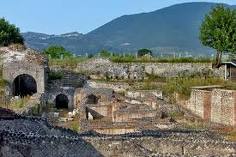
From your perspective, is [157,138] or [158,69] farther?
[158,69]

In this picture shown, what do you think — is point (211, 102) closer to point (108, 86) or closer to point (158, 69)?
point (108, 86)

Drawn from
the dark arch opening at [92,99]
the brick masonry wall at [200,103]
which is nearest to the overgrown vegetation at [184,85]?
the brick masonry wall at [200,103]

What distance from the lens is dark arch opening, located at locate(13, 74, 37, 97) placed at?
43.9 meters

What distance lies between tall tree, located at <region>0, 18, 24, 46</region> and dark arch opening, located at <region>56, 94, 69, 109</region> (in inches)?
572

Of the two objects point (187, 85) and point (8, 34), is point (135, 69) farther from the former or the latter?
point (8, 34)

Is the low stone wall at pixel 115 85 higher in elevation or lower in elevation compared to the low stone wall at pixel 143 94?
higher

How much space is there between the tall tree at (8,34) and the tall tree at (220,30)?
52.8ft

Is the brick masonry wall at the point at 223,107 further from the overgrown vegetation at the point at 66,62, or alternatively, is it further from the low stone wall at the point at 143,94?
the overgrown vegetation at the point at 66,62

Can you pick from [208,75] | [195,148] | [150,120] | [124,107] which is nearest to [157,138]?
[195,148]

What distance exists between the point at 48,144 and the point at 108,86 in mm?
27309

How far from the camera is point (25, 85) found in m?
45.3

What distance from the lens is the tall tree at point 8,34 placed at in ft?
185

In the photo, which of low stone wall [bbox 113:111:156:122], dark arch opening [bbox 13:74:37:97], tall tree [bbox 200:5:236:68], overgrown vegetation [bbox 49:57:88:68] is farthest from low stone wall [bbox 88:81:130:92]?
low stone wall [bbox 113:111:156:122]

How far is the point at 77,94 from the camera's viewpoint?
41219 mm
